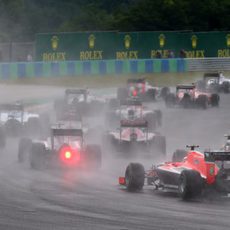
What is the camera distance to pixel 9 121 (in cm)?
2853

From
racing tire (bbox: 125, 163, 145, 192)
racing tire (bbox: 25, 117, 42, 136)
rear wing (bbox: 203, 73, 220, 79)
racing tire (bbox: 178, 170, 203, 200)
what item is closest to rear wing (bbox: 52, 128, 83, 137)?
racing tire (bbox: 125, 163, 145, 192)

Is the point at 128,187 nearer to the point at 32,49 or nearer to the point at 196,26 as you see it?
the point at 32,49

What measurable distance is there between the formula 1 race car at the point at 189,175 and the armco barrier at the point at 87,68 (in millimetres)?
26622

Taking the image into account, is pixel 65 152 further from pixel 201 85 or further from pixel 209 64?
→ pixel 209 64

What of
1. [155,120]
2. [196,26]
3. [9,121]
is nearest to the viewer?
[9,121]

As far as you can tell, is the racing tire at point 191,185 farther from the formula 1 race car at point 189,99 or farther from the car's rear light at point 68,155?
the formula 1 race car at point 189,99

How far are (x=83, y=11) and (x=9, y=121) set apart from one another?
4863cm

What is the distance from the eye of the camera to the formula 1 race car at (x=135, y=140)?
→ 24.0 meters

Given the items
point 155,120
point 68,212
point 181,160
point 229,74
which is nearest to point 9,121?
point 155,120

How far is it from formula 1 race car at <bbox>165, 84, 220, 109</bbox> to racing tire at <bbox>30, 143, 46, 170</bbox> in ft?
57.7

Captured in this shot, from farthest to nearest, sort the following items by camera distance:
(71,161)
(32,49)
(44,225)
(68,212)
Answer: (32,49) → (71,161) → (68,212) → (44,225)

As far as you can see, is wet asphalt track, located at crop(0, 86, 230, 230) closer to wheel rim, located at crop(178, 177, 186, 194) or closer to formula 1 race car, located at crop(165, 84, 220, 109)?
wheel rim, located at crop(178, 177, 186, 194)

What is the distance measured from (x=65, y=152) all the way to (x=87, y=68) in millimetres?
26244

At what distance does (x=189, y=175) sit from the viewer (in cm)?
1514
